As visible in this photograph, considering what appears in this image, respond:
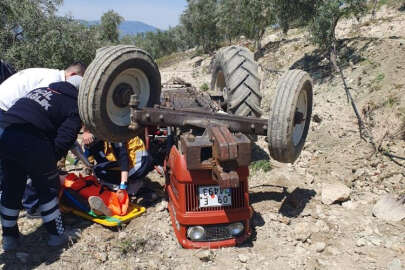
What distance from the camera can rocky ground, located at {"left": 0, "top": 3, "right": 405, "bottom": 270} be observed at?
3.18 meters

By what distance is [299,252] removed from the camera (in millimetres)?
3248

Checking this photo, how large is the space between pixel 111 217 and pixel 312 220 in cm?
222

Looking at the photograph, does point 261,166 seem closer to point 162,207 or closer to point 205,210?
point 162,207

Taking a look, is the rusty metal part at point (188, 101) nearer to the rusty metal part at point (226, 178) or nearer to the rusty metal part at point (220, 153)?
the rusty metal part at point (220, 153)

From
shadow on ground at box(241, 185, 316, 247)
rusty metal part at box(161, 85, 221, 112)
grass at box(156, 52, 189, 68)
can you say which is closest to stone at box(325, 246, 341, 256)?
shadow on ground at box(241, 185, 316, 247)

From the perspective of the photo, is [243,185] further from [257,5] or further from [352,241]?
[257,5]

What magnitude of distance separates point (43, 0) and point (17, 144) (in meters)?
7.54

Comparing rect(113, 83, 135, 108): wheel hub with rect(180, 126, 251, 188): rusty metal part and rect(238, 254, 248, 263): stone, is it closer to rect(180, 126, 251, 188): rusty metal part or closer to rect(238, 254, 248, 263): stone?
rect(180, 126, 251, 188): rusty metal part

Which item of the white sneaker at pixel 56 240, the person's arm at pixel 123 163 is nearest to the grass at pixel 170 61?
the person's arm at pixel 123 163

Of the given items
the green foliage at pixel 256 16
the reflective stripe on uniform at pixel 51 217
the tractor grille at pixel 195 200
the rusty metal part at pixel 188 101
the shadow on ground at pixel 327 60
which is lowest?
the reflective stripe on uniform at pixel 51 217

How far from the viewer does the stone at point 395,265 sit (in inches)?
114

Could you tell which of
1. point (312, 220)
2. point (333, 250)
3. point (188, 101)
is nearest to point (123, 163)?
point (188, 101)

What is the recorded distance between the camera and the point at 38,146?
3275mm

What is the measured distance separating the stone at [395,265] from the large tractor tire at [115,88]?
8.86 feet
